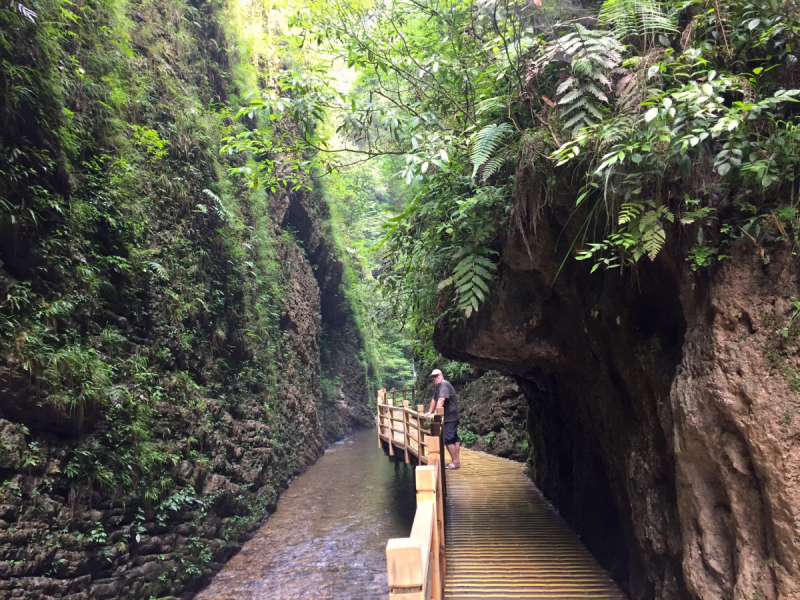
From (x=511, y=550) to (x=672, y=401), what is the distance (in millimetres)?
3392

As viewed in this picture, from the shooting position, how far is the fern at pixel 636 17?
349cm

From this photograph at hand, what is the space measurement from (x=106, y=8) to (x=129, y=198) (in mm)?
3714

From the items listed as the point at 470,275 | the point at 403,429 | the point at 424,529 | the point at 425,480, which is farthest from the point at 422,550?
the point at 403,429

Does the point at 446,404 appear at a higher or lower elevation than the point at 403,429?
higher

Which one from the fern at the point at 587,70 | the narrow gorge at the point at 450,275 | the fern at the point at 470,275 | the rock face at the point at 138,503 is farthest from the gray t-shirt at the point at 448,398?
the fern at the point at 587,70

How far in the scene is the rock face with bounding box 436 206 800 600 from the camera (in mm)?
2832

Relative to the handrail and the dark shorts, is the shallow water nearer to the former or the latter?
the handrail

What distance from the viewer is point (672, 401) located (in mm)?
3518

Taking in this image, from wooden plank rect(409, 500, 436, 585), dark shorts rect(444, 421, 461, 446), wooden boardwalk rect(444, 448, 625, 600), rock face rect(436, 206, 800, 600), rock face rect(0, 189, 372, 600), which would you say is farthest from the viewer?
dark shorts rect(444, 421, 461, 446)

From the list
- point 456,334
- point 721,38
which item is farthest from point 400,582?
point 456,334

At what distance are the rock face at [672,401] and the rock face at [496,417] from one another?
15.0ft

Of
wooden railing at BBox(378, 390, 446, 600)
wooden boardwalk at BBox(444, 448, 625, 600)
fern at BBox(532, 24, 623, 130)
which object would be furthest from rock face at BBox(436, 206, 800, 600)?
wooden railing at BBox(378, 390, 446, 600)

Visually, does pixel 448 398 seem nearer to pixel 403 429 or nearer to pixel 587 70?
pixel 403 429

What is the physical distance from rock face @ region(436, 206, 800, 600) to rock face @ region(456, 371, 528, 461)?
4559mm
